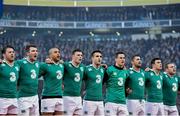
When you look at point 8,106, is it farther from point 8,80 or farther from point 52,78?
point 52,78

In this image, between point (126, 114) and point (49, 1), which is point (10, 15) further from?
point (126, 114)

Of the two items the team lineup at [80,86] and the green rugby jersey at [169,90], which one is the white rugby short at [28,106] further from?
the green rugby jersey at [169,90]

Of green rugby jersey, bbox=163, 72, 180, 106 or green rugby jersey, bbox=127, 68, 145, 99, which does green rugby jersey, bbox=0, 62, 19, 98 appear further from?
green rugby jersey, bbox=163, 72, 180, 106

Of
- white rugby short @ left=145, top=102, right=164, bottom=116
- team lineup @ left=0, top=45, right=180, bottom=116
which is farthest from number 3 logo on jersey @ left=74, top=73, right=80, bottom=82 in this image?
white rugby short @ left=145, top=102, right=164, bottom=116

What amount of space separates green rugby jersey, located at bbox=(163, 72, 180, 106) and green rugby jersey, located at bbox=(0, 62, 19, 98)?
11.5ft

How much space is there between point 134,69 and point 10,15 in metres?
22.2

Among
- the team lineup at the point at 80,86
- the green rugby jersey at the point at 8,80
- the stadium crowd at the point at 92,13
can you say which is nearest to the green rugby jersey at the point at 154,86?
the team lineup at the point at 80,86

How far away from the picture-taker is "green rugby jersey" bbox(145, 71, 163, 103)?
29.1ft

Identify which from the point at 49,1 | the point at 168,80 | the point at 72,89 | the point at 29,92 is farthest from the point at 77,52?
the point at 49,1

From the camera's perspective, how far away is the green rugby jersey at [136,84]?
864cm

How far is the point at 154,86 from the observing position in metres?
8.91

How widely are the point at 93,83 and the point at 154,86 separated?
147 cm

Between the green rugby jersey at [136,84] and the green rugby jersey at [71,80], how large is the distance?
3.78 ft

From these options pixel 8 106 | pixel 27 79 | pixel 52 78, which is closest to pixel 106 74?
pixel 52 78
